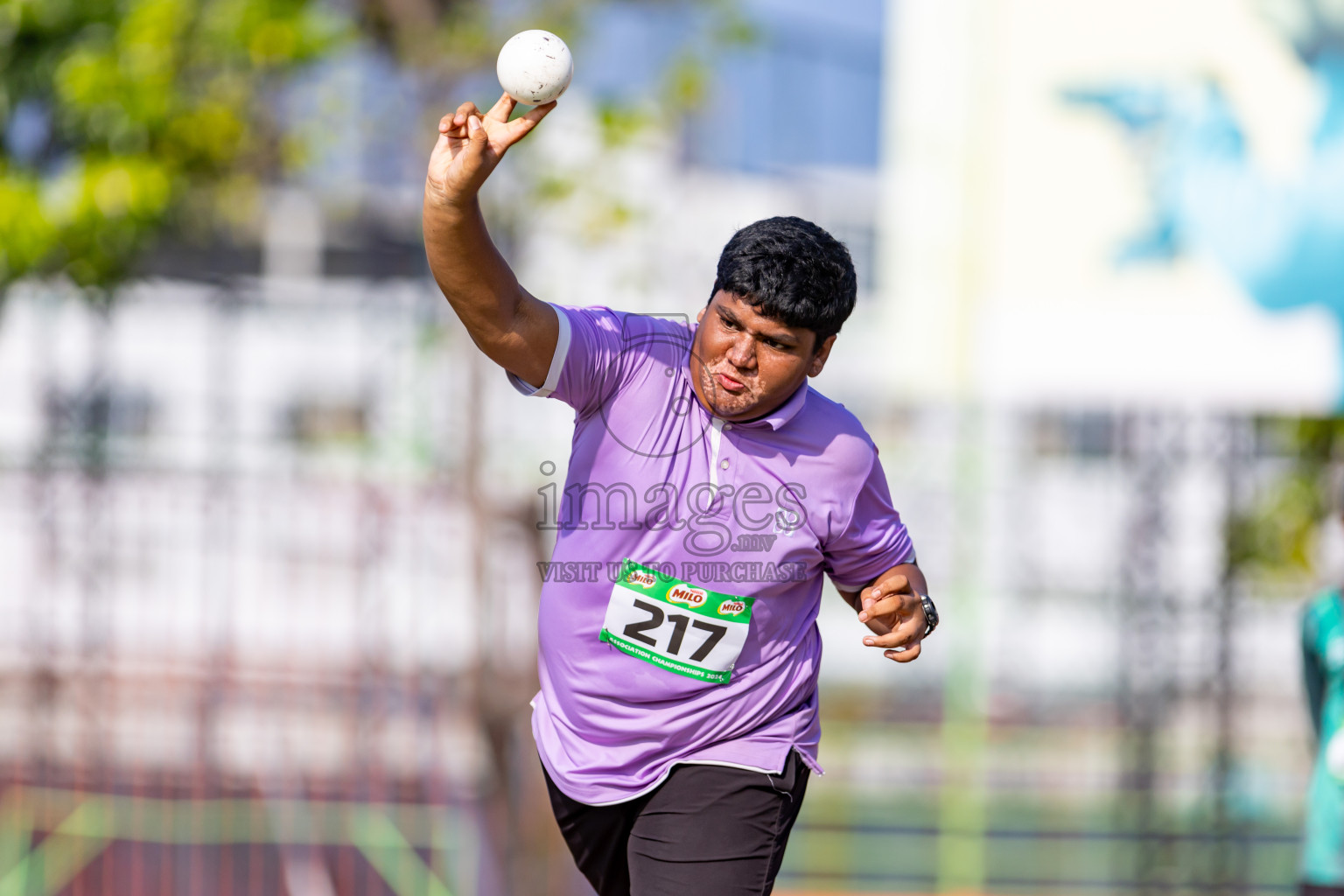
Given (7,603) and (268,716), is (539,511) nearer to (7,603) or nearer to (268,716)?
(268,716)

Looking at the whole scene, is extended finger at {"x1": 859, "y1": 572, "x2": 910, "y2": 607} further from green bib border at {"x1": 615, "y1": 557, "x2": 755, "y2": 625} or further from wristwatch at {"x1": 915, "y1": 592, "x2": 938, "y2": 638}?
green bib border at {"x1": 615, "y1": 557, "x2": 755, "y2": 625}

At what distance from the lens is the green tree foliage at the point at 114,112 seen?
20.4 ft

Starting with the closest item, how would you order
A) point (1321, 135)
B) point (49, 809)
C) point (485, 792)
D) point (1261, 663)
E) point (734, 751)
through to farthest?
point (734, 751), point (485, 792), point (49, 809), point (1321, 135), point (1261, 663)

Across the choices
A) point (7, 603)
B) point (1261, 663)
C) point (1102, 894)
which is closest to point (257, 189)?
point (7, 603)

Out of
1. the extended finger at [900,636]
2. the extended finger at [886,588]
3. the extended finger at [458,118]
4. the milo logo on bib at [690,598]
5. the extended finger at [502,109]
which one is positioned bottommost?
the extended finger at [900,636]

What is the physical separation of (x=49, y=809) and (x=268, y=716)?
47.3 inches

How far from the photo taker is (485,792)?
6113 millimetres

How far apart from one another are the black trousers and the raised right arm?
2.78 feet

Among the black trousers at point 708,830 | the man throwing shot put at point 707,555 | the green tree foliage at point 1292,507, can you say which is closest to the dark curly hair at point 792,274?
the man throwing shot put at point 707,555

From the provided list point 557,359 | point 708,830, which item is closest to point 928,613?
point 708,830

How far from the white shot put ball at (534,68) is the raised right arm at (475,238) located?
3cm

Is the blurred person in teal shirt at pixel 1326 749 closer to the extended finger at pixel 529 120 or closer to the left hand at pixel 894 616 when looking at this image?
the left hand at pixel 894 616

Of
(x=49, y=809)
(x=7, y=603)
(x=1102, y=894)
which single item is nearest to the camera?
(x=49, y=809)

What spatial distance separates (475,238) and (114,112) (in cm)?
495
